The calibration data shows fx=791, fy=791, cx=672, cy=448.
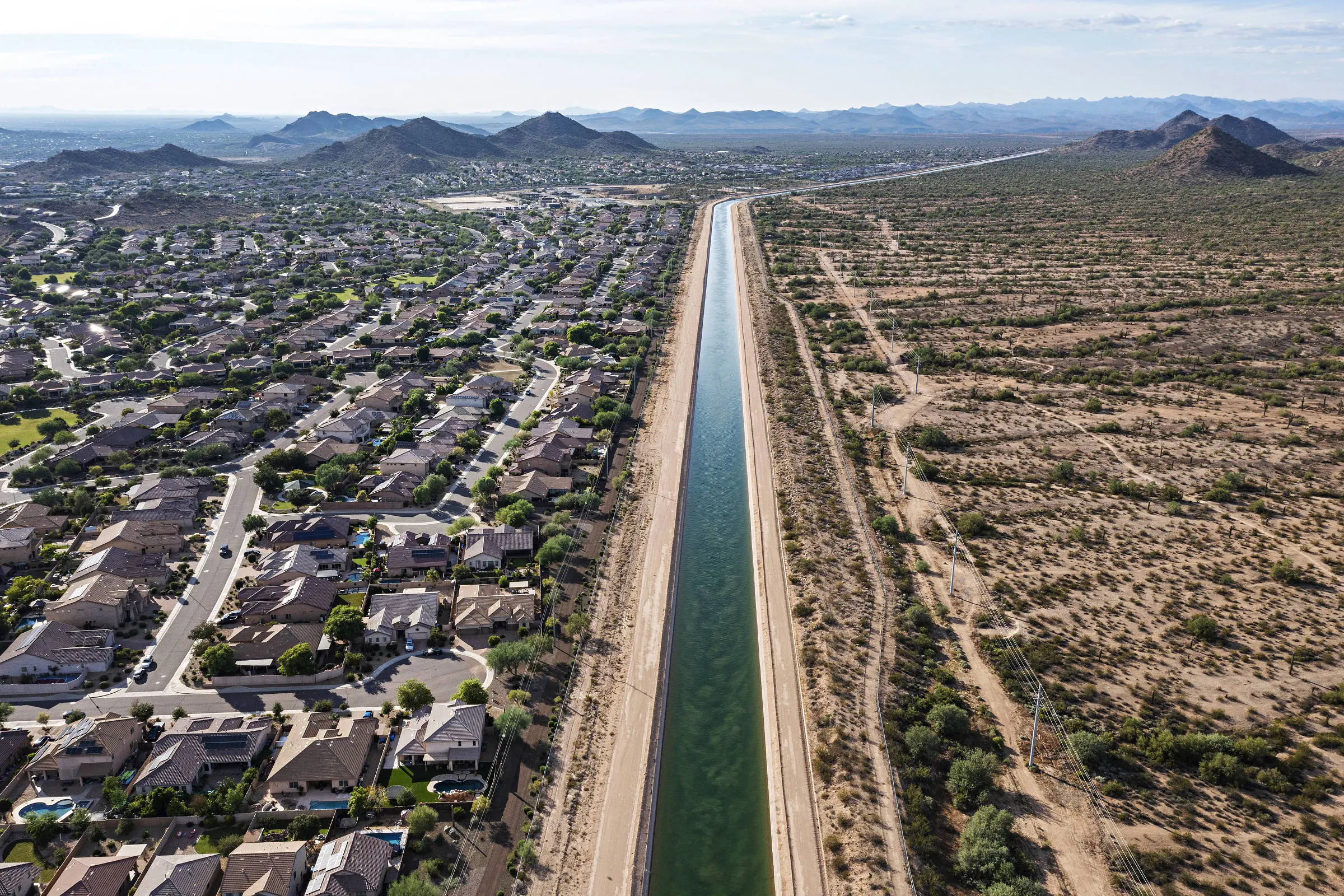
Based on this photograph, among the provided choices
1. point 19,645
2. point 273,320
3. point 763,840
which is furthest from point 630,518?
point 273,320

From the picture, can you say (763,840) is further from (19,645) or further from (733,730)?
(19,645)

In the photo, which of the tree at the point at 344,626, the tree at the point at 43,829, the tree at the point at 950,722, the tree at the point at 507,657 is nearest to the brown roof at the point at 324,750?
the tree at the point at 344,626

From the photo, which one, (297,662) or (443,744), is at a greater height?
(297,662)

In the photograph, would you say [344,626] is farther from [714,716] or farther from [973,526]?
[973,526]

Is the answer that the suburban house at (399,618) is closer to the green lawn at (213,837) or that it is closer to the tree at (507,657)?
the tree at (507,657)

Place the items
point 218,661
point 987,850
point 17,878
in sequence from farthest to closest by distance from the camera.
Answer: point 218,661
point 987,850
point 17,878

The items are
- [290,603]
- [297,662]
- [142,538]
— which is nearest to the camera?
[297,662]

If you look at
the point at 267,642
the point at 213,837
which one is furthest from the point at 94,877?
the point at 267,642
